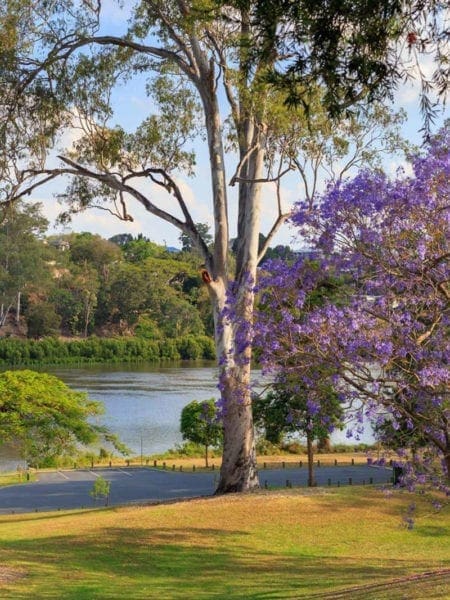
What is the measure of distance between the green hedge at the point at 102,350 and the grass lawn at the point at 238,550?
51.7 metres

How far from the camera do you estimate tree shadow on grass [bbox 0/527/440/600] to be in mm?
11039

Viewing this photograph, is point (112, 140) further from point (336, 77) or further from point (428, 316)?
point (336, 77)

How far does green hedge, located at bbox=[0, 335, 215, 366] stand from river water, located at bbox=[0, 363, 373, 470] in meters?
2.80

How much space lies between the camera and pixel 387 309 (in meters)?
9.81

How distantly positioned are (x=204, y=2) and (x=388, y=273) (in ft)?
24.1

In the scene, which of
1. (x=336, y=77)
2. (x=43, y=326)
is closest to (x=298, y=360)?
(x=336, y=77)

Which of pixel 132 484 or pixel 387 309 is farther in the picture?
pixel 132 484

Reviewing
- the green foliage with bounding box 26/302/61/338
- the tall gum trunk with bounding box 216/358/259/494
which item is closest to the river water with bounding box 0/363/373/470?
the green foliage with bounding box 26/302/61/338

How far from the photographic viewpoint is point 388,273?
968cm

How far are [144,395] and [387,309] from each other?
39687 millimetres

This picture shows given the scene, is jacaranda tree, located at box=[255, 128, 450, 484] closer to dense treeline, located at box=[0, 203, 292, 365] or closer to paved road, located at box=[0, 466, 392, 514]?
paved road, located at box=[0, 466, 392, 514]

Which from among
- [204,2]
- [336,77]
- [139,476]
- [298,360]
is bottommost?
[139,476]

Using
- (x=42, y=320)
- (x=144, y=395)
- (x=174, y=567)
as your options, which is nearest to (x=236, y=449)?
(x=174, y=567)

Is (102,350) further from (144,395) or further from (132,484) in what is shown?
(132,484)
